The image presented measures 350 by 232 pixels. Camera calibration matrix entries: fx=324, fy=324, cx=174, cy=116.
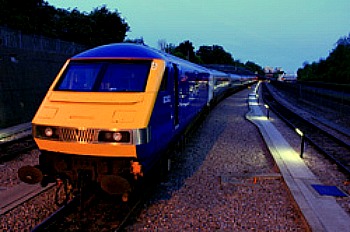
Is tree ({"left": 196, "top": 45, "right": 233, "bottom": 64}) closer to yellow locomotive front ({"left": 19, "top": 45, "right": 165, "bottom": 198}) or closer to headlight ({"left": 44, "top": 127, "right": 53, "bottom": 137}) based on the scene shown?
yellow locomotive front ({"left": 19, "top": 45, "right": 165, "bottom": 198})

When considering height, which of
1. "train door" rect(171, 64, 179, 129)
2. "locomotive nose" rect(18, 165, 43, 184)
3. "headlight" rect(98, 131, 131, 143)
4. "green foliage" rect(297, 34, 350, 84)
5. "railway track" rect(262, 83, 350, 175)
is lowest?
"railway track" rect(262, 83, 350, 175)

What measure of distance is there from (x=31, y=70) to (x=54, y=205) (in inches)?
576

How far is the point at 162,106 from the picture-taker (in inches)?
242

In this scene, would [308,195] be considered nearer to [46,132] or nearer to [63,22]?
[46,132]

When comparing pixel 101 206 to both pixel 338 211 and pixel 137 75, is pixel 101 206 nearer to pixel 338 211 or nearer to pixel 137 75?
pixel 137 75

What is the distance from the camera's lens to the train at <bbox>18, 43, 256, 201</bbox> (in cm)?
509

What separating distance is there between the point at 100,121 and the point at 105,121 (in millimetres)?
83

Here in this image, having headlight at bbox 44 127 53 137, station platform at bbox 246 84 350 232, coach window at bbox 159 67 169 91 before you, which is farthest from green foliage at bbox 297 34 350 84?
headlight at bbox 44 127 53 137

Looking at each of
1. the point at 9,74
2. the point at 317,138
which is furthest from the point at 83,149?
the point at 9,74

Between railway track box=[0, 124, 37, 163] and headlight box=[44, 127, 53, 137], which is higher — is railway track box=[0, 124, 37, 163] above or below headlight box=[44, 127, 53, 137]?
below

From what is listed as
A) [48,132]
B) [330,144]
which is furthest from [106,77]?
[330,144]

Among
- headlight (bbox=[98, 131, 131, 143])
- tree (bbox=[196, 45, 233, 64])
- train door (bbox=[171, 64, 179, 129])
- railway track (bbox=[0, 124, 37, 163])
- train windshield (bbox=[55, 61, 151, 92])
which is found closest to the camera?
headlight (bbox=[98, 131, 131, 143])

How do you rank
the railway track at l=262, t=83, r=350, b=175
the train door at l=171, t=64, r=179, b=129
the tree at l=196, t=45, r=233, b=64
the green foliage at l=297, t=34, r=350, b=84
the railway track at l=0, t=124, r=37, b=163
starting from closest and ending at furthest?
the train door at l=171, t=64, r=179, b=129 < the railway track at l=0, t=124, r=37, b=163 < the railway track at l=262, t=83, r=350, b=175 < the green foliage at l=297, t=34, r=350, b=84 < the tree at l=196, t=45, r=233, b=64

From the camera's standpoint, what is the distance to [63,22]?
3659 cm
